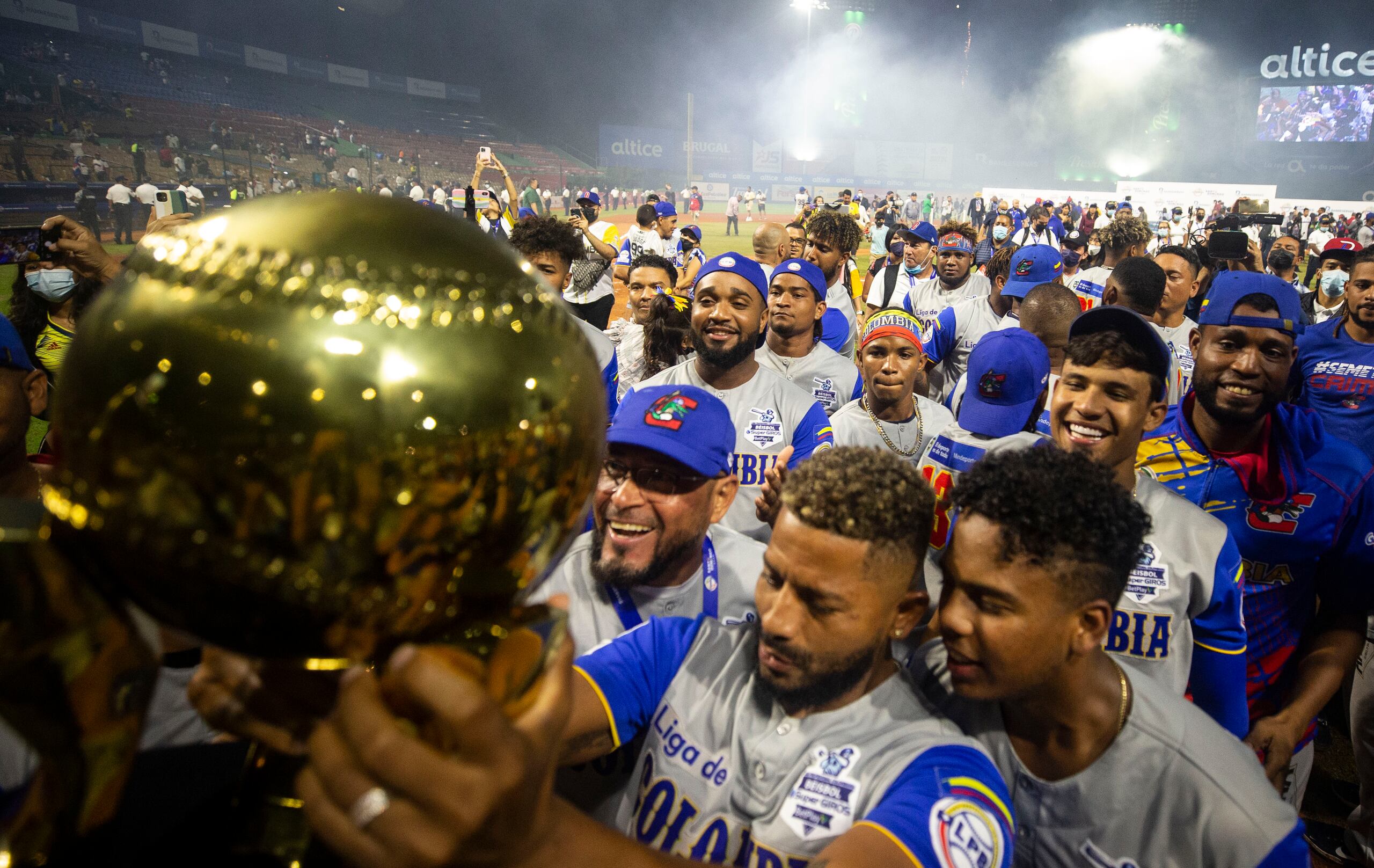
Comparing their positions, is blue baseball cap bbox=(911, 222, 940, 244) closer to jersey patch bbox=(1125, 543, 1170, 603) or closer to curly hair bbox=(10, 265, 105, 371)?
jersey patch bbox=(1125, 543, 1170, 603)

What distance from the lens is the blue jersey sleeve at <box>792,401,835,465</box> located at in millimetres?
3805

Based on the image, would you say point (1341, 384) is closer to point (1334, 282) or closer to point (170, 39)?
point (1334, 282)

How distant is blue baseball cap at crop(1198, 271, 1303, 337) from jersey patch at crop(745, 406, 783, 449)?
185cm

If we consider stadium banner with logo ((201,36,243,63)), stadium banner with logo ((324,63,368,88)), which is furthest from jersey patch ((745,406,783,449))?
stadium banner with logo ((324,63,368,88))

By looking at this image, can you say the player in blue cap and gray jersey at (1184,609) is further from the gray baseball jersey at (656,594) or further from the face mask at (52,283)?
the face mask at (52,283)

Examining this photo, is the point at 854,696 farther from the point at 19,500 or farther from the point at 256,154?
the point at 256,154

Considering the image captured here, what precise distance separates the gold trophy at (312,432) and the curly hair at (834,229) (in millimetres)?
6753

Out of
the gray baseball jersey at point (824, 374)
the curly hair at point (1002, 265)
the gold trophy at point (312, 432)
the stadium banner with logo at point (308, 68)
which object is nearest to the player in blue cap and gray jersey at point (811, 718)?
the gold trophy at point (312, 432)

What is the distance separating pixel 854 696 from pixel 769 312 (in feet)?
11.9

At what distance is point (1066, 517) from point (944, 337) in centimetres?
454

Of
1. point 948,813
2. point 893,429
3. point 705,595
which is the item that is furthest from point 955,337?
point 948,813

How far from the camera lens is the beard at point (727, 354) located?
416cm

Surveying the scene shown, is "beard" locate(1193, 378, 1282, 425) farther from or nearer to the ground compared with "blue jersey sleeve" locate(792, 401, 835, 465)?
farther from the ground

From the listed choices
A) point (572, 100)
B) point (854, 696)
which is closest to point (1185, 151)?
point (572, 100)
